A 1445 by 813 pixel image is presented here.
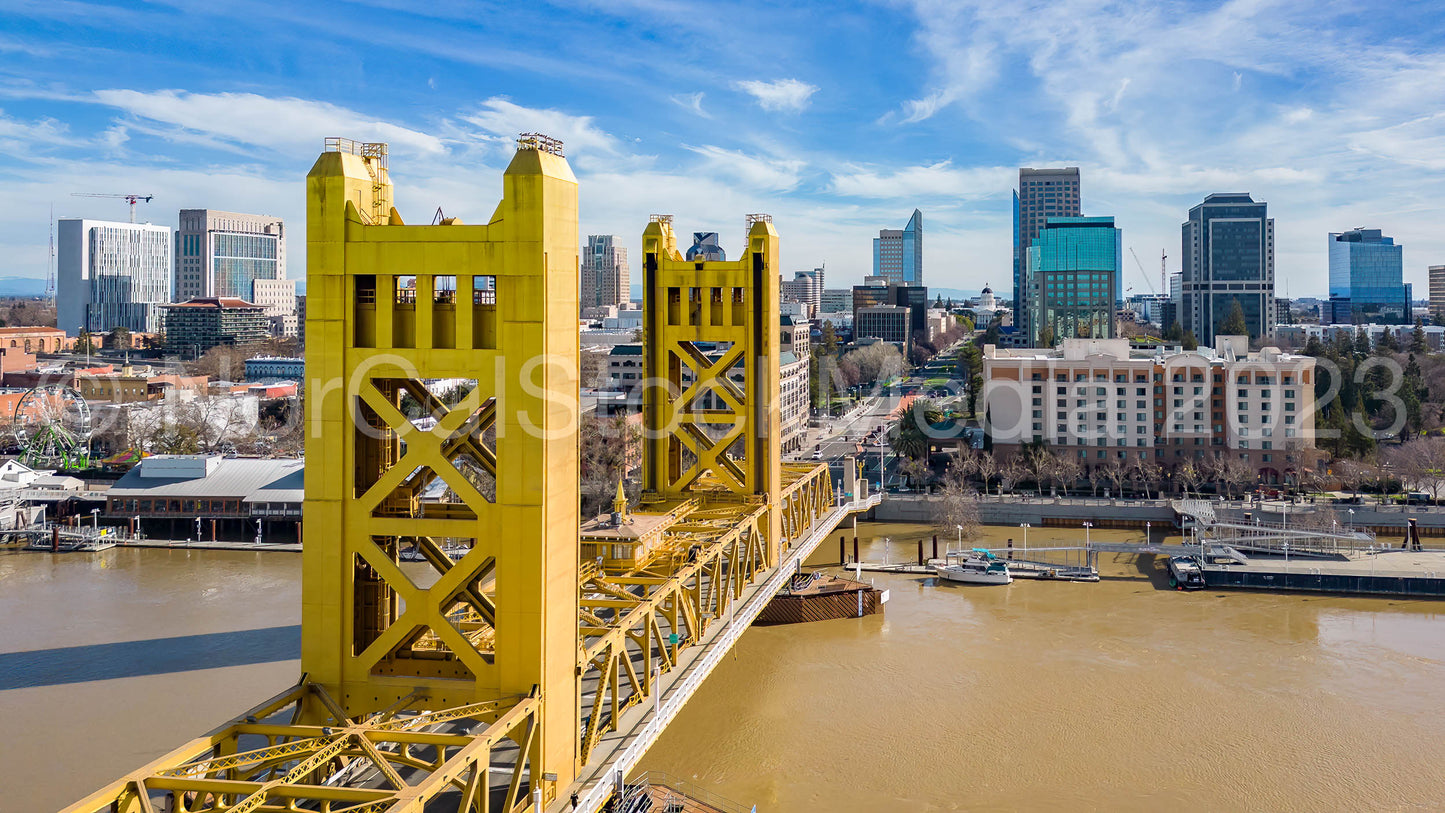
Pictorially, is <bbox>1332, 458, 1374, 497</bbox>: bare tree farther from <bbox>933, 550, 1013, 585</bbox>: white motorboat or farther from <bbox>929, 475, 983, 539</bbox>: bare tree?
<bbox>933, 550, 1013, 585</bbox>: white motorboat

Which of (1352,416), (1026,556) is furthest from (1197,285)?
(1026,556)

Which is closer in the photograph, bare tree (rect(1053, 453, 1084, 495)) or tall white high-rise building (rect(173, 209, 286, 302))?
bare tree (rect(1053, 453, 1084, 495))

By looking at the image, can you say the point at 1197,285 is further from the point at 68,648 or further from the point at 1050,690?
the point at 68,648

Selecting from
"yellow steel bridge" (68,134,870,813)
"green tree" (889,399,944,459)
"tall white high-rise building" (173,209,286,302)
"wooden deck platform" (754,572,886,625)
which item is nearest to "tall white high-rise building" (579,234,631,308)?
"tall white high-rise building" (173,209,286,302)

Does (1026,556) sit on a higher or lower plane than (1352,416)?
lower

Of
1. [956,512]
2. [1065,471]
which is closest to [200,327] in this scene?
[1065,471]

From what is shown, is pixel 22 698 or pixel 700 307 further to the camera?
pixel 700 307
